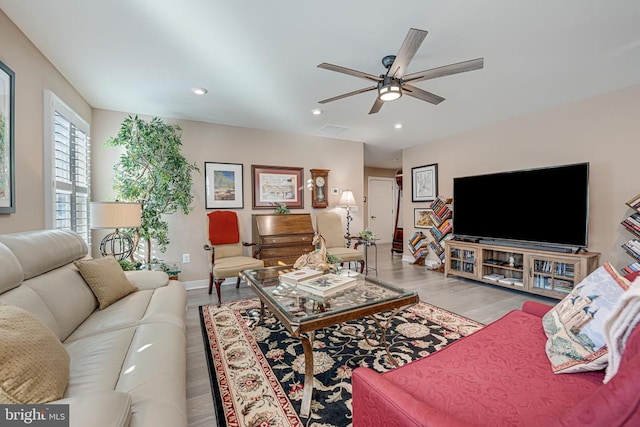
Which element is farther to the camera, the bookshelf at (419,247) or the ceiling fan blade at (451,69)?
the bookshelf at (419,247)

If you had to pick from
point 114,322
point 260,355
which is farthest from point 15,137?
point 260,355

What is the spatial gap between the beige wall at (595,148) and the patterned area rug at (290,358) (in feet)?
6.96

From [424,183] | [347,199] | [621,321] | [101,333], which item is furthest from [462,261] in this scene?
[101,333]

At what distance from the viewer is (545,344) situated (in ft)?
4.39

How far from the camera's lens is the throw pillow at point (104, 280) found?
1.88 m

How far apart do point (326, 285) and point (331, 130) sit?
3.11 meters

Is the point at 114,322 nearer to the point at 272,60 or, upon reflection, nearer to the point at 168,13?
the point at 168,13

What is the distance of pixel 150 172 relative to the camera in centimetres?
331

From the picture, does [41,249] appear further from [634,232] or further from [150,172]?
[634,232]

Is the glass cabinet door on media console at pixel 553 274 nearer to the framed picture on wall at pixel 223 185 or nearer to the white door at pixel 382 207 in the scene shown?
the framed picture on wall at pixel 223 185

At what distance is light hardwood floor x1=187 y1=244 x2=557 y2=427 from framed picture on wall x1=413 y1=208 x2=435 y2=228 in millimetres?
879

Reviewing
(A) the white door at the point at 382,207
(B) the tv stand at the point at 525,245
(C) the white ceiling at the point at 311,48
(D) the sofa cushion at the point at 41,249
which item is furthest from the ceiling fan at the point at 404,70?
(A) the white door at the point at 382,207

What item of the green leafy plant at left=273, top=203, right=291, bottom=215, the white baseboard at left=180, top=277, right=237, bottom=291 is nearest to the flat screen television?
the green leafy plant at left=273, top=203, right=291, bottom=215

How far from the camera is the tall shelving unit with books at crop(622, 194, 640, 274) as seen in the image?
279 cm
